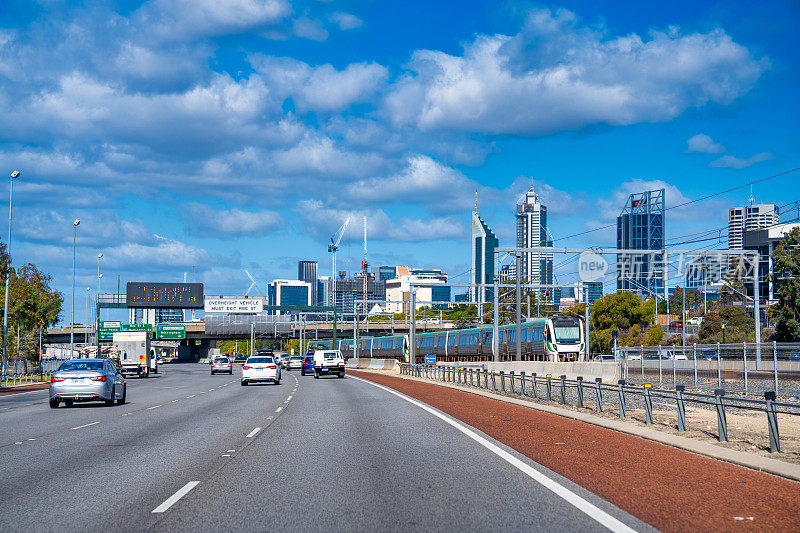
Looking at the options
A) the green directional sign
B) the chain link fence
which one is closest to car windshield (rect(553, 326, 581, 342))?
the chain link fence

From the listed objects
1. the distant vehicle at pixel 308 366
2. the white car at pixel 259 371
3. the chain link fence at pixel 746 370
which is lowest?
the distant vehicle at pixel 308 366

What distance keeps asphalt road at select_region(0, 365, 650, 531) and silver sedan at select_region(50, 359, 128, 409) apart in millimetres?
6004

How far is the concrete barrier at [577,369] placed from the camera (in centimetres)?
3908

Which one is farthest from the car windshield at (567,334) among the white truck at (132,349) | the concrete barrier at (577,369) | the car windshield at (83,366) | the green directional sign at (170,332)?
the green directional sign at (170,332)

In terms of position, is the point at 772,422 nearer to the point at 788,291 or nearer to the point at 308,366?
the point at 788,291

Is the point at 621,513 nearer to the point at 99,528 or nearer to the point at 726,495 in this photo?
the point at 726,495

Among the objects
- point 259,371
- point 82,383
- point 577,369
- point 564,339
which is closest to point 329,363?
point 259,371

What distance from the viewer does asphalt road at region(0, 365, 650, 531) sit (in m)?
8.50

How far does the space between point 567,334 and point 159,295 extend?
204 feet

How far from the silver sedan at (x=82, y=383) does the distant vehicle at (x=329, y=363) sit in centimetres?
2991

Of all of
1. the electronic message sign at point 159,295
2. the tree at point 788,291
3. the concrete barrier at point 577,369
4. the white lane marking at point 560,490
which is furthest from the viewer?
the electronic message sign at point 159,295

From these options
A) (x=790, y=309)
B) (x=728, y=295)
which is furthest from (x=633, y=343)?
(x=790, y=309)

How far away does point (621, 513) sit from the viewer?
347 inches

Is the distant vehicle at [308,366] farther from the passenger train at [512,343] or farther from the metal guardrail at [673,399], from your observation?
the metal guardrail at [673,399]
